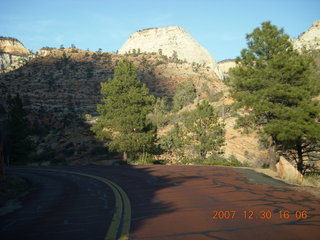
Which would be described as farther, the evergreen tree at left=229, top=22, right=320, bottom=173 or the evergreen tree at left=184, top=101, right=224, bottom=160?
the evergreen tree at left=184, top=101, right=224, bottom=160

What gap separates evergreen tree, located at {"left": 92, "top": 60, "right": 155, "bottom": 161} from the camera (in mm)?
29641

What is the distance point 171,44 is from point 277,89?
134m

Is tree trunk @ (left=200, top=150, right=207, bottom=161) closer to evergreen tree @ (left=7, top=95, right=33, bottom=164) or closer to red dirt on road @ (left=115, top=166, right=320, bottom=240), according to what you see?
red dirt on road @ (left=115, top=166, right=320, bottom=240)

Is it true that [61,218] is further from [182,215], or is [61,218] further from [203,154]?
[203,154]

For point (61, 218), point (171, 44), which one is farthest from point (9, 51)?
point (61, 218)

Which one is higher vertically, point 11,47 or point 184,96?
point 11,47

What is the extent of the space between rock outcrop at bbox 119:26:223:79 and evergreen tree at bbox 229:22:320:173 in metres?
121

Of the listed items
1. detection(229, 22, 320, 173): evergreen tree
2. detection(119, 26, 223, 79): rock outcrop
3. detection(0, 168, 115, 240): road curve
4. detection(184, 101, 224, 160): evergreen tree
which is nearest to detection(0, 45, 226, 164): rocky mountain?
detection(184, 101, 224, 160): evergreen tree

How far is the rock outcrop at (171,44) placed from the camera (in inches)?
5711

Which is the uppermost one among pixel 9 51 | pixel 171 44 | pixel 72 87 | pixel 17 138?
pixel 9 51

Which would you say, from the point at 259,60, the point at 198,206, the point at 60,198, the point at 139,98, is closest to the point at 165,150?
the point at 139,98

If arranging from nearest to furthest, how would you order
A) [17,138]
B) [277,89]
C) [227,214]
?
[227,214], [277,89], [17,138]

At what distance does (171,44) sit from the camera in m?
150

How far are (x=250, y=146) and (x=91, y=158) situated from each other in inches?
838
